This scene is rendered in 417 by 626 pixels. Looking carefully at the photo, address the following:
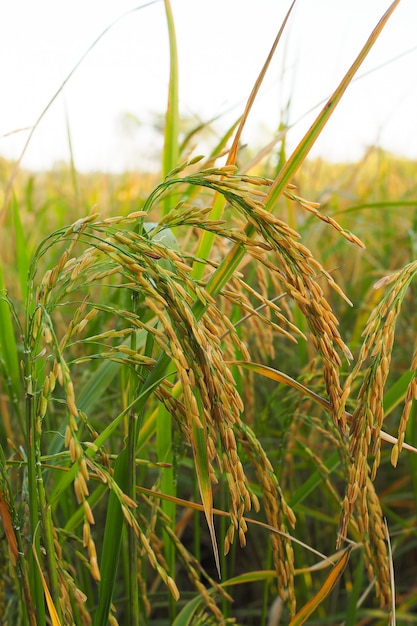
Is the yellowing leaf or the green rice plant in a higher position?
the green rice plant

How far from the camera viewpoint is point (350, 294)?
2125 mm

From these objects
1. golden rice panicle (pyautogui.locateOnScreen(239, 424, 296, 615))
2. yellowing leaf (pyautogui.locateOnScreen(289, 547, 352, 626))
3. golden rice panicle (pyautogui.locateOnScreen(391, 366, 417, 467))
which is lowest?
yellowing leaf (pyautogui.locateOnScreen(289, 547, 352, 626))

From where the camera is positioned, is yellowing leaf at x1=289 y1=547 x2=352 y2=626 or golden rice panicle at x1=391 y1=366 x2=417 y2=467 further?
yellowing leaf at x1=289 y1=547 x2=352 y2=626

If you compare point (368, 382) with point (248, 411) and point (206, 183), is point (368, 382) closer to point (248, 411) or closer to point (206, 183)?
point (206, 183)

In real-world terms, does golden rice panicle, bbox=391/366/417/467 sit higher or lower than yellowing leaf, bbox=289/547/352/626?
higher

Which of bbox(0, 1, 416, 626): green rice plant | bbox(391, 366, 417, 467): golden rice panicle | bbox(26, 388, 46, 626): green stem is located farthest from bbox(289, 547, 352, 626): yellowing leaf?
bbox(26, 388, 46, 626): green stem

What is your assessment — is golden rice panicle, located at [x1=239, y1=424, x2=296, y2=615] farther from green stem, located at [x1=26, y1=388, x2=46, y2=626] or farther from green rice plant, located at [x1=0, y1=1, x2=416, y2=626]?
green stem, located at [x1=26, y1=388, x2=46, y2=626]

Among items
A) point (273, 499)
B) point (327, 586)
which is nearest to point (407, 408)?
point (273, 499)

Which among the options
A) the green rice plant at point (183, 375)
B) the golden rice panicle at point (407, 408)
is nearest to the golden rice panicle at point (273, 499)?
the green rice plant at point (183, 375)

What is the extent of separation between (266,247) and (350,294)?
1561 mm

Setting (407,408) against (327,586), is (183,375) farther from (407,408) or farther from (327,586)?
(327,586)

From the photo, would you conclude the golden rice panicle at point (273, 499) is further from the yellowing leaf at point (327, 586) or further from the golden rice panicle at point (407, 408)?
the golden rice panicle at point (407, 408)

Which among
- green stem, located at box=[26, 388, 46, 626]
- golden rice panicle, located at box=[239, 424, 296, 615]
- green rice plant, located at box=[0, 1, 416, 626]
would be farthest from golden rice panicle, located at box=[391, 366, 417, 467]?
green stem, located at box=[26, 388, 46, 626]

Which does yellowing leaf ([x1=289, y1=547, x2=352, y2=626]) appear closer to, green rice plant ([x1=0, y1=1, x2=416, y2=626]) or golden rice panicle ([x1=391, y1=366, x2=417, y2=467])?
green rice plant ([x1=0, y1=1, x2=416, y2=626])
